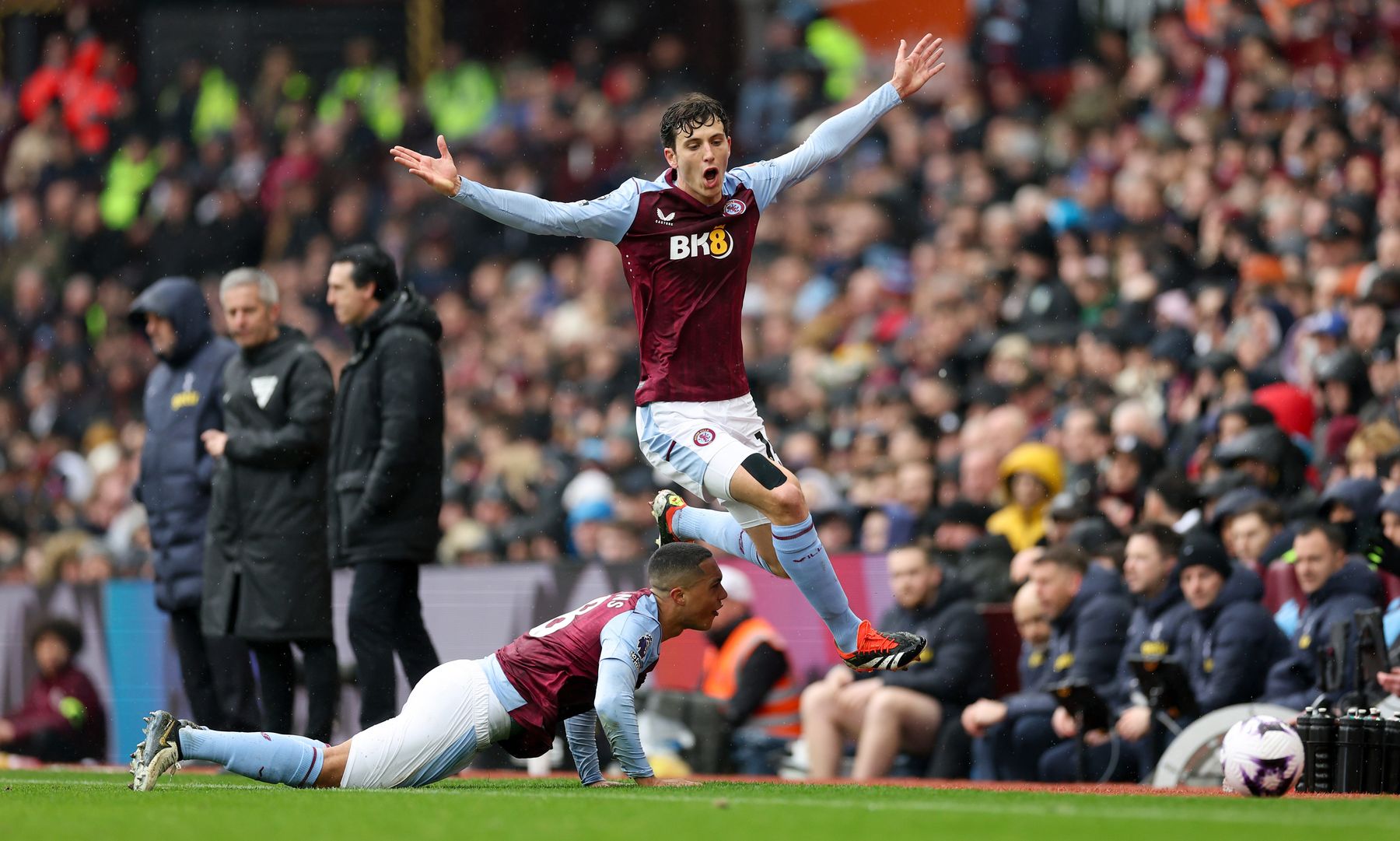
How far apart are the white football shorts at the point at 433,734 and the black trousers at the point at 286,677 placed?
1.70 m

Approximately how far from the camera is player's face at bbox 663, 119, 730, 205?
7.98 m

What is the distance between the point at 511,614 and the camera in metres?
12.1

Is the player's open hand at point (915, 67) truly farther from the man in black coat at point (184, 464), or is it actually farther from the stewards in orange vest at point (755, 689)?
the man in black coat at point (184, 464)

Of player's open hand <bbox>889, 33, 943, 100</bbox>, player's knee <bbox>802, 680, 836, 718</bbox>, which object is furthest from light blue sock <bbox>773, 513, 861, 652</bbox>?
player's knee <bbox>802, 680, 836, 718</bbox>

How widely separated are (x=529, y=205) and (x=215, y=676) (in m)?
3.40

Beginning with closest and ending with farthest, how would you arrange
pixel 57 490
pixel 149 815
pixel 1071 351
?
pixel 149 815
pixel 1071 351
pixel 57 490

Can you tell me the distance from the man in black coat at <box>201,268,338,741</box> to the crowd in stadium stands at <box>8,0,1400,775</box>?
8.80ft

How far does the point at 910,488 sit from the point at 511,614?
252 centimetres

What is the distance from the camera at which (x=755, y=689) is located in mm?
11062

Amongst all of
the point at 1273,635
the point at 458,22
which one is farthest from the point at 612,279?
the point at 1273,635

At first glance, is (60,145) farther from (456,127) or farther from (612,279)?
(612,279)

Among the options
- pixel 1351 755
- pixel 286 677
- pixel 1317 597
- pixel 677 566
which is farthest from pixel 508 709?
pixel 1317 597

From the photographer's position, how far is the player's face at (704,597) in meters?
7.80

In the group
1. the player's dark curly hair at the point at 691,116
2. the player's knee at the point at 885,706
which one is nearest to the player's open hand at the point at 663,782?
the player's knee at the point at 885,706
